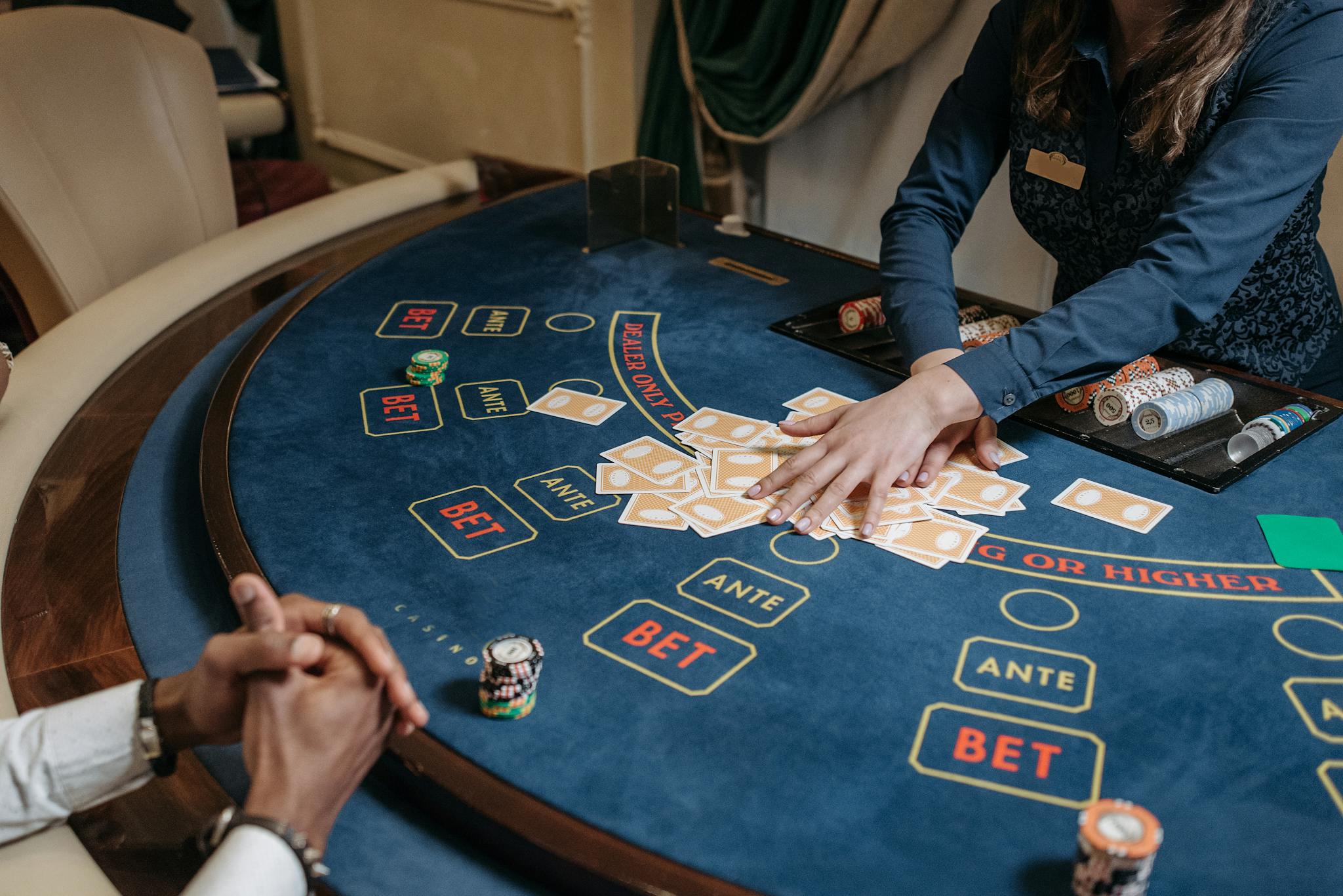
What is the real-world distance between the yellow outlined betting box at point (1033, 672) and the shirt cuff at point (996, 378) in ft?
1.44

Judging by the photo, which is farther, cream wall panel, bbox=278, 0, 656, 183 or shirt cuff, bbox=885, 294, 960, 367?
cream wall panel, bbox=278, 0, 656, 183

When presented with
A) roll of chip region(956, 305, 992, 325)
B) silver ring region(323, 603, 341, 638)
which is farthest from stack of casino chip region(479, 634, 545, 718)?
roll of chip region(956, 305, 992, 325)

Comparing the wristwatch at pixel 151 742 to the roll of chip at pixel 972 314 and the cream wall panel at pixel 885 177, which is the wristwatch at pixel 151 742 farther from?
the cream wall panel at pixel 885 177

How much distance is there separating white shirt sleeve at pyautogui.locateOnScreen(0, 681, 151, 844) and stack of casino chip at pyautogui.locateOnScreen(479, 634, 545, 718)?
0.32 m

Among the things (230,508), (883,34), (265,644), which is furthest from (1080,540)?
(883,34)

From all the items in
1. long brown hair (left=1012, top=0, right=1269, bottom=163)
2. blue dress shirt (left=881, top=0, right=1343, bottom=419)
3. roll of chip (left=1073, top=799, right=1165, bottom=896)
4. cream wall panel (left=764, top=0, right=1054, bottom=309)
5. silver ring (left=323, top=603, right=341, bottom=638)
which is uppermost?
long brown hair (left=1012, top=0, right=1269, bottom=163)

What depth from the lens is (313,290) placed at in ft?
6.77

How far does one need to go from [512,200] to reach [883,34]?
1212mm

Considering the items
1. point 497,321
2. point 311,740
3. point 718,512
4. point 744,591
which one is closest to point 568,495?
point 718,512

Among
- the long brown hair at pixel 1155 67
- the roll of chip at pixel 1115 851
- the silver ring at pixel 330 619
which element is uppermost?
the long brown hair at pixel 1155 67

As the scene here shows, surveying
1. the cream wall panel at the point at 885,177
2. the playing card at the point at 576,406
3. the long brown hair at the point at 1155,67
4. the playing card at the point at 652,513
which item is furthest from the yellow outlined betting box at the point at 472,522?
the cream wall panel at the point at 885,177

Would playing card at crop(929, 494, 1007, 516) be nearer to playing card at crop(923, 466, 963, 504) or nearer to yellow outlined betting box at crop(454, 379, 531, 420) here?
playing card at crop(923, 466, 963, 504)

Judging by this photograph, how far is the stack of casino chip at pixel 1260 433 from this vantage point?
4.90 ft

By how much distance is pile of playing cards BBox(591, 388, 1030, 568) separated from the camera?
51.6 inches
